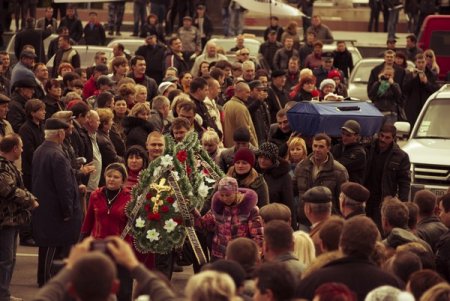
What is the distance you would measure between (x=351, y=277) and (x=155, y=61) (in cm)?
1937

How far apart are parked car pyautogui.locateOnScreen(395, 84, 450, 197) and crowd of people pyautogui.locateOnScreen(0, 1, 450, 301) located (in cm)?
155

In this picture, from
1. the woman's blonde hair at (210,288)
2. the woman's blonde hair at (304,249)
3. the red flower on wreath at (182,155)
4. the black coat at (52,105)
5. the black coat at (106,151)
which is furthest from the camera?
the black coat at (52,105)

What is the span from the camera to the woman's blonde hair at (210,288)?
347 inches

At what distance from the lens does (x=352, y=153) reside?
1797cm

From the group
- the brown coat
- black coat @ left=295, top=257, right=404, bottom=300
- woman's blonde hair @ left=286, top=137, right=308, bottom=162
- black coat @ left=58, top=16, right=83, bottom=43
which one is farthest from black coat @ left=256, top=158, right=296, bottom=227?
black coat @ left=58, top=16, right=83, bottom=43

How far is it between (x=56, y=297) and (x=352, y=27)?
39419 mm

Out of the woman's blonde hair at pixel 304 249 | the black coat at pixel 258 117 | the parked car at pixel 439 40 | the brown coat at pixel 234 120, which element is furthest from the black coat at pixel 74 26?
the woman's blonde hair at pixel 304 249

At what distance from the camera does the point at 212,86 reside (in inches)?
825

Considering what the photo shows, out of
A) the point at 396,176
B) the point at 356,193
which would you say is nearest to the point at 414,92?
the point at 396,176

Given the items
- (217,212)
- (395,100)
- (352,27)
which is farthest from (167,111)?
(352,27)

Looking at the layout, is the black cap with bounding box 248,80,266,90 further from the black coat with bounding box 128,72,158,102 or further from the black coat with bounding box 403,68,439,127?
the black coat with bounding box 403,68,439,127

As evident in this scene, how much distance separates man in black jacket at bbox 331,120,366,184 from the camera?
17906 millimetres

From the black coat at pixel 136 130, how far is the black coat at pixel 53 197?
8.56 ft

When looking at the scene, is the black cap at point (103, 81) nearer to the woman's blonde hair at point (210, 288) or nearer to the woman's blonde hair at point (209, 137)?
the woman's blonde hair at point (209, 137)
